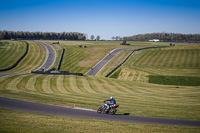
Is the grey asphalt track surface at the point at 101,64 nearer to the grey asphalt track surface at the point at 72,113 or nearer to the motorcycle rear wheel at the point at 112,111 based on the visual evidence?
the grey asphalt track surface at the point at 72,113

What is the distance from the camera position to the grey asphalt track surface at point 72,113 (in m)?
18.4

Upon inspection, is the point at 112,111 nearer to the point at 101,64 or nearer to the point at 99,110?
the point at 99,110

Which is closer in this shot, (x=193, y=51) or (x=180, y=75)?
(x=180, y=75)

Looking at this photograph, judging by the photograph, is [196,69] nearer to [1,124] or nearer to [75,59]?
[75,59]

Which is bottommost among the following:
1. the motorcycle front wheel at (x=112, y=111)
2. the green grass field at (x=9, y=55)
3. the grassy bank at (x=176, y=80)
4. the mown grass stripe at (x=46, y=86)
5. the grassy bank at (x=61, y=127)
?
the grassy bank at (x=176, y=80)

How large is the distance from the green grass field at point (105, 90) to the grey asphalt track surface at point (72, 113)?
5.12 feet

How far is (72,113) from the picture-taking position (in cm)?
2098

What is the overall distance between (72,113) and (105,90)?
19.7m

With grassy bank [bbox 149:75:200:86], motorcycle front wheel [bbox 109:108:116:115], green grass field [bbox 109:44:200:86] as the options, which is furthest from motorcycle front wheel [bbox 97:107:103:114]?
green grass field [bbox 109:44:200:86]

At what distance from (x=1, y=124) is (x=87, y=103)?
13549 millimetres

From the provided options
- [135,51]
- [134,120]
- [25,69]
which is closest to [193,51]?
[135,51]

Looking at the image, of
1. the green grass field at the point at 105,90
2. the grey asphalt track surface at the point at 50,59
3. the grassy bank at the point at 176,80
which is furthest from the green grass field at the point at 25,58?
the grassy bank at the point at 176,80

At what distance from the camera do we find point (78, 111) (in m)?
22.0

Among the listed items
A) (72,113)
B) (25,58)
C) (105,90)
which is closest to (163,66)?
(105,90)
